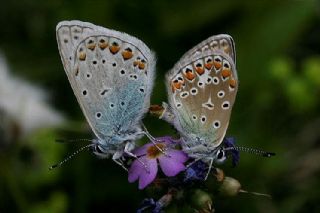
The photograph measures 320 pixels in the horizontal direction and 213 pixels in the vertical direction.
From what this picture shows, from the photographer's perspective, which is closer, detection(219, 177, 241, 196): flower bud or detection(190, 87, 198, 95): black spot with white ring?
detection(219, 177, 241, 196): flower bud

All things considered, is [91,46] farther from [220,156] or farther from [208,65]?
[220,156]

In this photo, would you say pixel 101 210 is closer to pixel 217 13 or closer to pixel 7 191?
pixel 7 191

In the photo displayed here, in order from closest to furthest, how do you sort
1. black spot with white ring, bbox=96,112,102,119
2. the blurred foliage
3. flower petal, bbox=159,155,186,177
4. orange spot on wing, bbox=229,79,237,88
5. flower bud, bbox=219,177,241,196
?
flower petal, bbox=159,155,186,177 → flower bud, bbox=219,177,241,196 → orange spot on wing, bbox=229,79,237,88 → black spot with white ring, bbox=96,112,102,119 → the blurred foliage

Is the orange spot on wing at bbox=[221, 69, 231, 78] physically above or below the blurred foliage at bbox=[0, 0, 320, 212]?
above

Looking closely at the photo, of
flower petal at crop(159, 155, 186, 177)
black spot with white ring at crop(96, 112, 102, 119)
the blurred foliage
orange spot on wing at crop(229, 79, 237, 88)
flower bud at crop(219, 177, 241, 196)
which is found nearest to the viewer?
flower petal at crop(159, 155, 186, 177)

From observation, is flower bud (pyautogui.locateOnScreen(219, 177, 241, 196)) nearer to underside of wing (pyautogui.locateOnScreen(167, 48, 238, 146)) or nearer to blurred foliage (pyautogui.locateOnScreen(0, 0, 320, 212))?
underside of wing (pyautogui.locateOnScreen(167, 48, 238, 146))

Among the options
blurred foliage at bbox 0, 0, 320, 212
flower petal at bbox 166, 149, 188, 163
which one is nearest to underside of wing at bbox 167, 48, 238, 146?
flower petal at bbox 166, 149, 188, 163

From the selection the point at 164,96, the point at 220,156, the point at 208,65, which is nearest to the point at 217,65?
the point at 208,65
